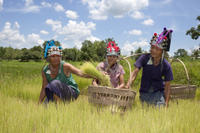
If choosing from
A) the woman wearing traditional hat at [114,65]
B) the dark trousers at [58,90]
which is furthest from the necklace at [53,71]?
the woman wearing traditional hat at [114,65]

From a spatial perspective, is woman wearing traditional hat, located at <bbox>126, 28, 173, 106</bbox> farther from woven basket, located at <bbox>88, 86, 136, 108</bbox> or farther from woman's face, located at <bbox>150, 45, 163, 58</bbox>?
woven basket, located at <bbox>88, 86, 136, 108</bbox>

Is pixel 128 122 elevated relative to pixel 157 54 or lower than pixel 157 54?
lower

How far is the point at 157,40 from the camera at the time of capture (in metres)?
2.62

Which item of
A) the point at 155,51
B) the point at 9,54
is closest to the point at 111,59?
the point at 155,51

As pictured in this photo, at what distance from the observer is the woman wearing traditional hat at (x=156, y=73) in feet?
8.71

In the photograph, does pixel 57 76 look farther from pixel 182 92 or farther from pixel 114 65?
pixel 182 92

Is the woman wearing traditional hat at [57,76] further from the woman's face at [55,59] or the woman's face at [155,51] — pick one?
the woman's face at [155,51]

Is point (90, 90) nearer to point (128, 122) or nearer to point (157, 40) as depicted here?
point (128, 122)

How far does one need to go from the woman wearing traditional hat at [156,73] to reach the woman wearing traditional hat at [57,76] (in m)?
0.91

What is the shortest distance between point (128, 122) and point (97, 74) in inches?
36.8

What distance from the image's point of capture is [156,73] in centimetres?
282

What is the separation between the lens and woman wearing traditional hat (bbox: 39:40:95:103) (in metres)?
2.71

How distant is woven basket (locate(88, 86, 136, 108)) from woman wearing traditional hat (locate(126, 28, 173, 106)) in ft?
1.43

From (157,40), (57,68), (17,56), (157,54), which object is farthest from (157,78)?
(17,56)
